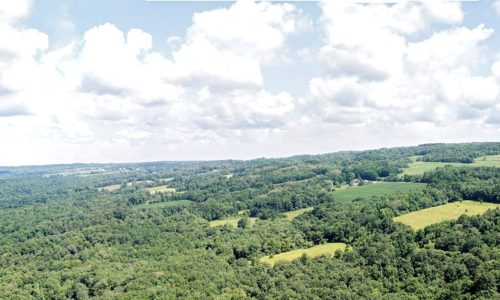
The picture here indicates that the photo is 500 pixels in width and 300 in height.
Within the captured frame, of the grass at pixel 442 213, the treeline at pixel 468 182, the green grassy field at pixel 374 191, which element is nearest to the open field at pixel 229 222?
the green grassy field at pixel 374 191

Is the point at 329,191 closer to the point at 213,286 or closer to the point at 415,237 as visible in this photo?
the point at 415,237

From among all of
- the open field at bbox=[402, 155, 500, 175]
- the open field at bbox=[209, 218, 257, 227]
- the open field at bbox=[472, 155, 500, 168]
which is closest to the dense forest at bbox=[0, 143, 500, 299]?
the open field at bbox=[472, 155, 500, 168]

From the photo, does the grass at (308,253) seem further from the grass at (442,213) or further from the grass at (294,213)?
the grass at (294,213)

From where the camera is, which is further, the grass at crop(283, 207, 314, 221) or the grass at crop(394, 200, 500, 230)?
the grass at crop(283, 207, 314, 221)

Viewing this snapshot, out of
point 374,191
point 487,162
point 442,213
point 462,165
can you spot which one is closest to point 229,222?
point 374,191

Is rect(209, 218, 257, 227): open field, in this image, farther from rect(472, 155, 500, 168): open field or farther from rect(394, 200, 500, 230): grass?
rect(472, 155, 500, 168): open field

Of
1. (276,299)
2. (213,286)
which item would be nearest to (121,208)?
(213,286)
